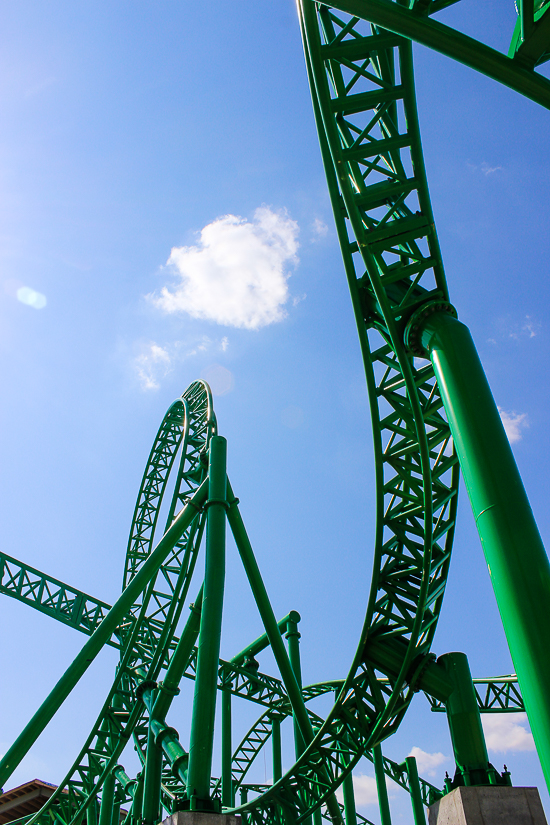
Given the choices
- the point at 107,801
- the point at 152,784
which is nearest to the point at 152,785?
the point at 152,784

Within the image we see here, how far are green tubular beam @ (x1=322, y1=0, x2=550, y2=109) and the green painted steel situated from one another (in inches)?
73.7

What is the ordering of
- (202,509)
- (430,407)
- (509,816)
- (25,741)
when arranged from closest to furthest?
(509,816) < (430,407) < (25,741) < (202,509)

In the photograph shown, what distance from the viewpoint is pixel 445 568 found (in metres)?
7.34

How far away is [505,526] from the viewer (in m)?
3.72

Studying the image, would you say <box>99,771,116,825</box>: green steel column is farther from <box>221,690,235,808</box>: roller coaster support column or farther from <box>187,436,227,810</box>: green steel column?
<box>187,436,227,810</box>: green steel column

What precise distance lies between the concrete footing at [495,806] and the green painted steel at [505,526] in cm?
293

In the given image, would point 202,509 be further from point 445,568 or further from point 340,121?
point 340,121

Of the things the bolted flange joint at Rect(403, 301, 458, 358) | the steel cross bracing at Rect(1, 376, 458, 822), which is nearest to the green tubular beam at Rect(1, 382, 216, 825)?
the steel cross bracing at Rect(1, 376, 458, 822)

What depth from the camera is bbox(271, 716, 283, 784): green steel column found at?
44.1 feet

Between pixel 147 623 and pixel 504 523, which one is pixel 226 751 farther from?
pixel 504 523

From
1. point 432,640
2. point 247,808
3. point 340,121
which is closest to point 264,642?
point 247,808

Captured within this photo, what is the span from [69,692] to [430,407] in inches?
265

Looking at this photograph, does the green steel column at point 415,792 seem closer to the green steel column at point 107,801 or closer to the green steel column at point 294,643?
the green steel column at point 294,643

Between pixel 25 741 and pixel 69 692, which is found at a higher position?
pixel 69 692
